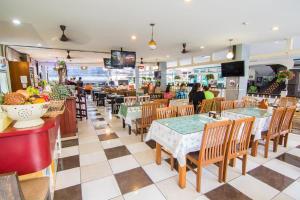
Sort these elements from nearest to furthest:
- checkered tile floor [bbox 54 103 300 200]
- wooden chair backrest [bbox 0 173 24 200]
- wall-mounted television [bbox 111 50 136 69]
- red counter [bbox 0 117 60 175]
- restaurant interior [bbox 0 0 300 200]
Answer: wooden chair backrest [bbox 0 173 24 200], red counter [bbox 0 117 60 175], restaurant interior [bbox 0 0 300 200], checkered tile floor [bbox 54 103 300 200], wall-mounted television [bbox 111 50 136 69]

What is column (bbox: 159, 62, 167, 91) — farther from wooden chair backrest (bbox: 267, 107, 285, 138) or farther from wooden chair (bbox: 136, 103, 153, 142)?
wooden chair backrest (bbox: 267, 107, 285, 138)

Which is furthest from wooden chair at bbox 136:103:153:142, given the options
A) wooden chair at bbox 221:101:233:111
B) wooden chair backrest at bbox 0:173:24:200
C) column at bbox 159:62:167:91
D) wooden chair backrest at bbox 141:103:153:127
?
column at bbox 159:62:167:91

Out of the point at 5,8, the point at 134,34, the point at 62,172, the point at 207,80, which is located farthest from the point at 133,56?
the point at 207,80

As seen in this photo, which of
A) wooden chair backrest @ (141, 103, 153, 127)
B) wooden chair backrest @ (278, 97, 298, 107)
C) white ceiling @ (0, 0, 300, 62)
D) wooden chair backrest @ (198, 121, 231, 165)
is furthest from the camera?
wooden chair backrest @ (278, 97, 298, 107)

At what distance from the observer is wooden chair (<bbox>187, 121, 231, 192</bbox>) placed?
5.97 ft

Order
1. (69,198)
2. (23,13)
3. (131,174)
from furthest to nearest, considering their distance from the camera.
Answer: (23,13) → (131,174) → (69,198)

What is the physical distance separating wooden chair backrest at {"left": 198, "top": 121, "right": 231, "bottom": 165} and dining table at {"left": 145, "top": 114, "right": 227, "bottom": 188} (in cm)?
15

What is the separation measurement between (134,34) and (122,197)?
409 cm

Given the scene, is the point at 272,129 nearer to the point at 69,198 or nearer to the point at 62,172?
the point at 69,198

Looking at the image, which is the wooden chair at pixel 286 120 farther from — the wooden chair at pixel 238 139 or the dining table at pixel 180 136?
the dining table at pixel 180 136

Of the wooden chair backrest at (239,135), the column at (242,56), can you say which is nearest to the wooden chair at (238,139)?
the wooden chair backrest at (239,135)

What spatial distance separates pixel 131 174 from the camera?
7.65ft

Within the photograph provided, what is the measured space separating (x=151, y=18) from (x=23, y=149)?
3253 millimetres

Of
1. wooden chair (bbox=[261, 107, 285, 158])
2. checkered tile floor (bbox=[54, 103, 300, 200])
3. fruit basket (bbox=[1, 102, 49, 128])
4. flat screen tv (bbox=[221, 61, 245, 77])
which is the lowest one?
checkered tile floor (bbox=[54, 103, 300, 200])
